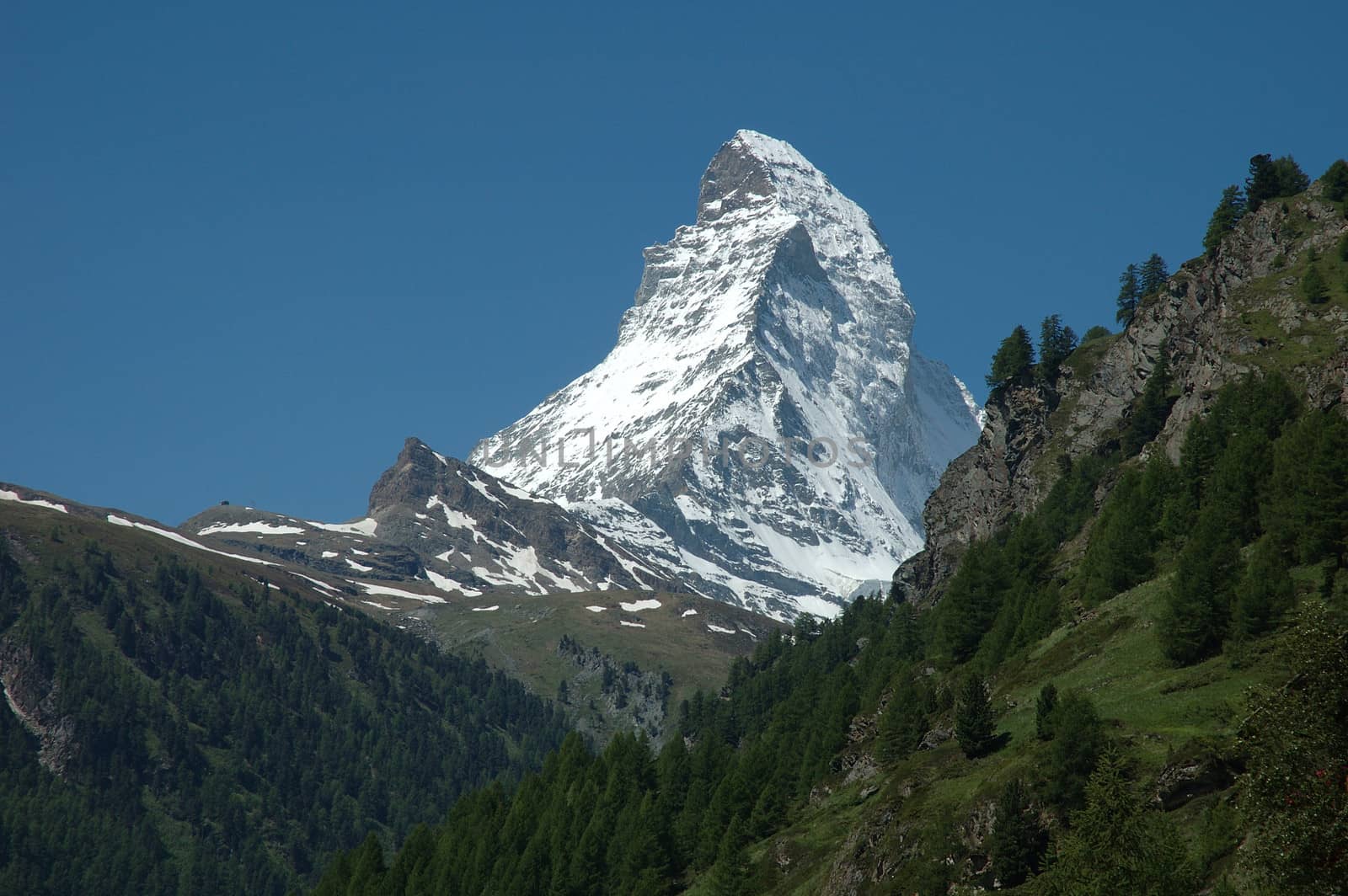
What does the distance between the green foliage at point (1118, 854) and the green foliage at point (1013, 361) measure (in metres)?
120

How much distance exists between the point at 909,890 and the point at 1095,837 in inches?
854

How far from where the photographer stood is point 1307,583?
78.3 metres

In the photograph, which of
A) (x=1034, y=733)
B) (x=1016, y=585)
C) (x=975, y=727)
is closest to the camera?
(x=1034, y=733)

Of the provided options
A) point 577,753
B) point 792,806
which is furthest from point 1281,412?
point 577,753

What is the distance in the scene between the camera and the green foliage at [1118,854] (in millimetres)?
48594

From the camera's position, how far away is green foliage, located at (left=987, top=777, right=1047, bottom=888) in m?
66.6

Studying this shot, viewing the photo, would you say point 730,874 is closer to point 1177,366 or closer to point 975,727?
point 975,727

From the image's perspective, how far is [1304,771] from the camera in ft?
142

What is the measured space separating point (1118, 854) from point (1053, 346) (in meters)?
124

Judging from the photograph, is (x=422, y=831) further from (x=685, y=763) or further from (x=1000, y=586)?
(x=1000, y=586)

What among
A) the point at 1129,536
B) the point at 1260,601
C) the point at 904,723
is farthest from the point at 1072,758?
the point at 1129,536

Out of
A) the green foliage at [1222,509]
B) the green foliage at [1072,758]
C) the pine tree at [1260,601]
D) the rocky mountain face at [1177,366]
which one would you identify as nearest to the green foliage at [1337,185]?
the rocky mountain face at [1177,366]

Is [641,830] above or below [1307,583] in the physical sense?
below

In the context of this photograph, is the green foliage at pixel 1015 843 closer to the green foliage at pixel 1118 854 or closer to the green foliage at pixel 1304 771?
the green foliage at pixel 1118 854
